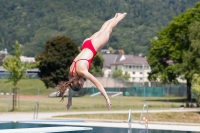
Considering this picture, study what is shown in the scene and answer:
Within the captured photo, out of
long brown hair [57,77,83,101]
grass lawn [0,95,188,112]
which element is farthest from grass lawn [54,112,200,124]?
long brown hair [57,77,83,101]

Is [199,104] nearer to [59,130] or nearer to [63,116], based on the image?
[63,116]

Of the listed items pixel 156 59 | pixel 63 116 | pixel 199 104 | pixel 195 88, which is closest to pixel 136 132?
pixel 63 116

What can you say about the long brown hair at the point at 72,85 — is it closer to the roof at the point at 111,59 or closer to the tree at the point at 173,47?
the tree at the point at 173,47

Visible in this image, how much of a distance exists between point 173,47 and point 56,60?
2076 cm

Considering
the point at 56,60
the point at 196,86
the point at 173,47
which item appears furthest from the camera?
the point at 56,60

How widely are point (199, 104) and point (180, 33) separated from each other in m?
13.0

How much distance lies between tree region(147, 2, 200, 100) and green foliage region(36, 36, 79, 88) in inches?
615

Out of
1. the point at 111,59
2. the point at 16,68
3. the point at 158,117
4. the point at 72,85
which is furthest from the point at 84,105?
the point at 111,59

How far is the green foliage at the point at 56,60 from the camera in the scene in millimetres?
67494

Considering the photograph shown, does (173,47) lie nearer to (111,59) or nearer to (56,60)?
(56,60)

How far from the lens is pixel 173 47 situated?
52.2 m

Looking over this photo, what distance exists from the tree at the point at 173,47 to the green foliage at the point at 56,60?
15620 mm

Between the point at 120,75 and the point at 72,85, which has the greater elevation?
the point at 120,75

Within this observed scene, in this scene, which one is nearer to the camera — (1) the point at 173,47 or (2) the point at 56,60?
(1) the point at 173,47
